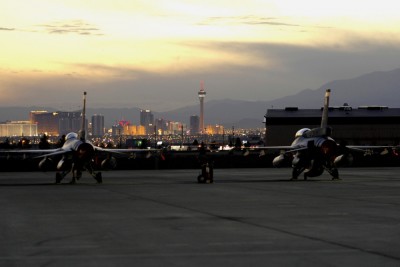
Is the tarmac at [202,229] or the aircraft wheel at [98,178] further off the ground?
the aircraft wheel at [98,178]

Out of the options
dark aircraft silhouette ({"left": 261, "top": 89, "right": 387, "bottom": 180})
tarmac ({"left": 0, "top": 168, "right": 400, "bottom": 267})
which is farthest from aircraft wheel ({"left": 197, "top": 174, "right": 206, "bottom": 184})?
tarmac ({"left": 0, "top": 168, "right": 400, "bottom": 267})

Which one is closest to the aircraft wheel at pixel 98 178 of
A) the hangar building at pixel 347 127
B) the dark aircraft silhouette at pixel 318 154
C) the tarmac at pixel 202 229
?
the dark aircraft silhouette at pixel 318 154

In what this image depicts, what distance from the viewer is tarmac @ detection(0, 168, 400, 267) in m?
15.6

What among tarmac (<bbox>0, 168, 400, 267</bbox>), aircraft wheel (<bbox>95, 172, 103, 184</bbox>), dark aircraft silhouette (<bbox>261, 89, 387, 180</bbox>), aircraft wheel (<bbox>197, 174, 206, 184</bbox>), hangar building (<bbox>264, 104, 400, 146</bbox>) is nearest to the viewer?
tarmac (<bbox>0, 168, 400, 267</bbox>)

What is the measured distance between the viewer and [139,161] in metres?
78.1

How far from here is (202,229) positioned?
20.9 meters

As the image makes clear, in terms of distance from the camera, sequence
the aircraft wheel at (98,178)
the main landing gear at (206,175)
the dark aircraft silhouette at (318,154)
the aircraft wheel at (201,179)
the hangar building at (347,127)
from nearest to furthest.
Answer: the main landing gear at (206,175) → the aircraft wheel at (201,179) → the aircraft wheel at (98,178) → the dark aircraft silhouette at (318,154) → the hangar building at (347,127)

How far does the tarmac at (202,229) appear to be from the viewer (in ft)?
51.2

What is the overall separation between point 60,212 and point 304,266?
13.7 m

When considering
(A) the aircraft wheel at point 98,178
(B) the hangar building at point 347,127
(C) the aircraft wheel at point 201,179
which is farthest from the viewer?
(B) the hangar building at point 347,127

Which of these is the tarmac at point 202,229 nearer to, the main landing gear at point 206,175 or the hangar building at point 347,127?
the main landing gear at point 206,175

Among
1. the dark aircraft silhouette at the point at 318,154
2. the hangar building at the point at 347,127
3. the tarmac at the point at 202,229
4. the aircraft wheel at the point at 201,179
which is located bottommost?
the tarmac at the point at 202,229

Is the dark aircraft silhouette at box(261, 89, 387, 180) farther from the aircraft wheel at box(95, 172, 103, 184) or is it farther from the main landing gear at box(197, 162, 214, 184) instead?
the aircraft wheel at box(95, 172, 103, 184)

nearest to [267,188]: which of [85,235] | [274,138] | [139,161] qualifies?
[85,235]
